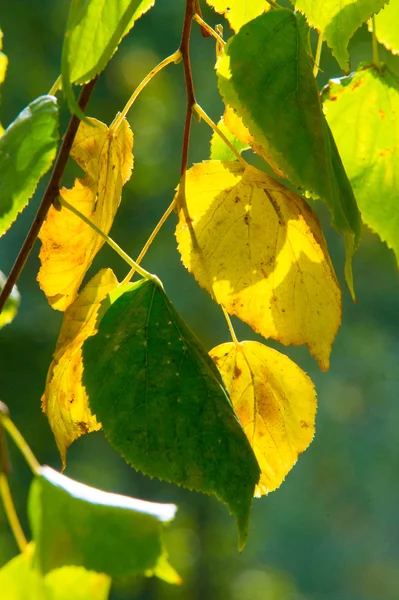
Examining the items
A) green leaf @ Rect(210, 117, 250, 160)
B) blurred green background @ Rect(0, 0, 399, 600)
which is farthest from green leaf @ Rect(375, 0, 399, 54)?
blurred green background @ Rect(0, 0, 399, 600)

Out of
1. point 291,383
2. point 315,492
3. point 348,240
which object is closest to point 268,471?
point 291,383

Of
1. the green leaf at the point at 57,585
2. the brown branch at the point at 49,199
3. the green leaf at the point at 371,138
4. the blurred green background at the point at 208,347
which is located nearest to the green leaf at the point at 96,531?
the green leaf at the point at 57,585

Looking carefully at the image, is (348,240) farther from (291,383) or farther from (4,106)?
(4,106)

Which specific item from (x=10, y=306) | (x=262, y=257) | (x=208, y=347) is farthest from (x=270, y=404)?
(x=208, y=347)

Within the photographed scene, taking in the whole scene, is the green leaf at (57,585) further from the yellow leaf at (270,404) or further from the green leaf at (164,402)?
the yellow leaf at (270,404)

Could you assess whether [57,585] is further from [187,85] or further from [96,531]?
[187,85]
